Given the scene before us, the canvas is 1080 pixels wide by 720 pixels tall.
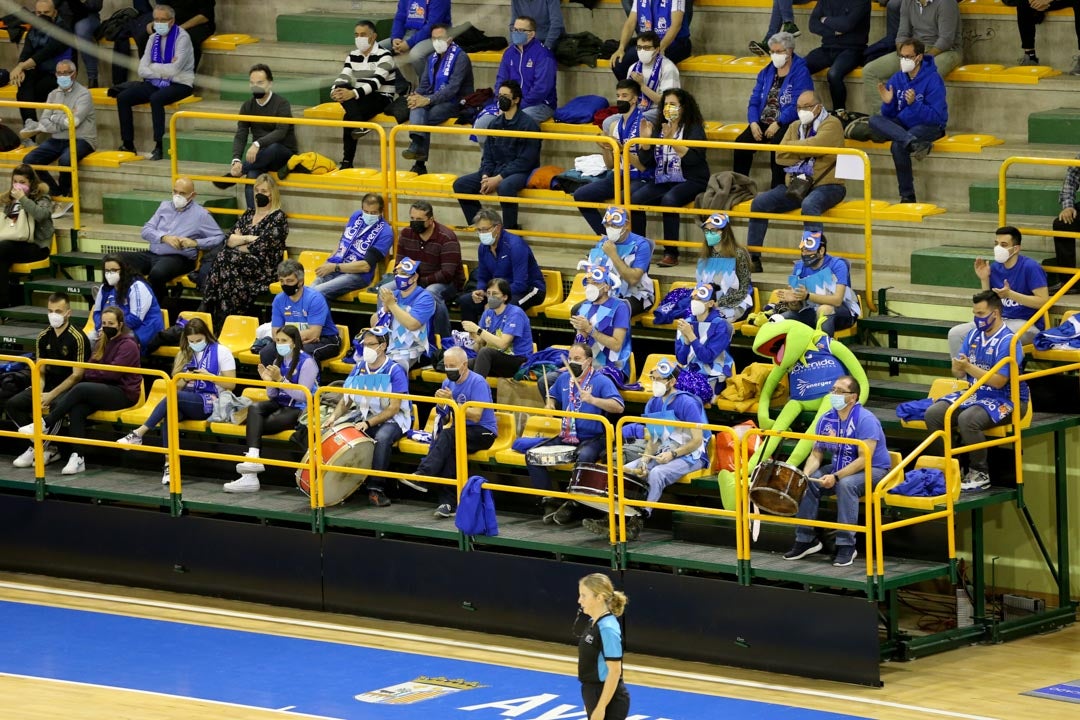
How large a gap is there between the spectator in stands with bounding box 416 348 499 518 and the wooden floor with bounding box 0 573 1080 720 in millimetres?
1196

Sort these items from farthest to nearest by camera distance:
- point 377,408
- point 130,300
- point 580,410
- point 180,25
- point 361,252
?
1. point 180,25
2. point 361,252
3. point 130,300
4. point 377,408
5. point 580,410

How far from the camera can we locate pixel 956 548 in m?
16.4

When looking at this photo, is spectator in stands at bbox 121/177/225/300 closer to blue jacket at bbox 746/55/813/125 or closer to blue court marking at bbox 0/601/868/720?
blue court marking at bbox 0/601/868/720

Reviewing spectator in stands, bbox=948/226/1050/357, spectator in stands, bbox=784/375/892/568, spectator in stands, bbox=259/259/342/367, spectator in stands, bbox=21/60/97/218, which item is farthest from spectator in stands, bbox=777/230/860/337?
spectator in stands, bbox=21/60/97/218

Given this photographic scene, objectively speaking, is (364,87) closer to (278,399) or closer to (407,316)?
(407,316)

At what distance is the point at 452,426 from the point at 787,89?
16.4ft

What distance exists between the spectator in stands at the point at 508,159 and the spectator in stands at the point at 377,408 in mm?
2951

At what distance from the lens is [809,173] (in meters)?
18.3

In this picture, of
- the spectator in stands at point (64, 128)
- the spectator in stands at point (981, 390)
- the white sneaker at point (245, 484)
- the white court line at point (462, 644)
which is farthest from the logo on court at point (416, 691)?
the spectator in stands at point (64, 128)

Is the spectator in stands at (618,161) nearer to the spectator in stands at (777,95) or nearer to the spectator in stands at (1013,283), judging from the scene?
the spectator in stands at (777,95)

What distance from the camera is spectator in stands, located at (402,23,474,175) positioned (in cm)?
2091

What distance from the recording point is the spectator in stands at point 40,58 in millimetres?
23312

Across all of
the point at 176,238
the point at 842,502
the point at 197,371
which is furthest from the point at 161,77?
the point at 842,502

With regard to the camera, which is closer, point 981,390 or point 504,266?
point 981,390
